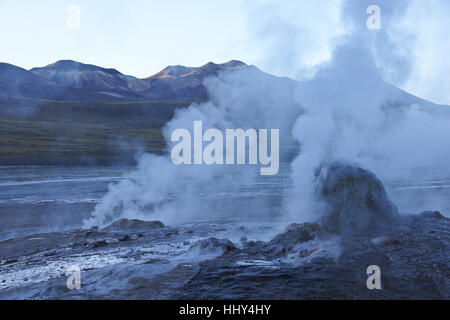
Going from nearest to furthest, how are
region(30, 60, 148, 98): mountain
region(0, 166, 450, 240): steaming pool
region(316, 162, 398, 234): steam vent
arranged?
region(316, 162, 398, 234): steam vent < region(0, 166, 450, 240): steaming pool < region(30, 60, 148, 98): mountain

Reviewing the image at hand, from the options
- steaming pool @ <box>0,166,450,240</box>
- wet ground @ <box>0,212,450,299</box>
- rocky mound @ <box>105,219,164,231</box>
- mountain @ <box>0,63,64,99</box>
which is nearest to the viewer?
wet ground @ <box>0,212,450,299</box>

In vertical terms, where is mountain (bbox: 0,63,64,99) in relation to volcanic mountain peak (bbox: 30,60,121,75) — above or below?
below

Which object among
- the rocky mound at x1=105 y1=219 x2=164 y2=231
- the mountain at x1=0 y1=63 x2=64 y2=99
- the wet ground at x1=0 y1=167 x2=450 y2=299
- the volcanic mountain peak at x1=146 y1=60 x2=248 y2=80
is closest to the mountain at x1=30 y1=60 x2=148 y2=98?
the mountain at x1=0 y1=63 x2=64 y2=99

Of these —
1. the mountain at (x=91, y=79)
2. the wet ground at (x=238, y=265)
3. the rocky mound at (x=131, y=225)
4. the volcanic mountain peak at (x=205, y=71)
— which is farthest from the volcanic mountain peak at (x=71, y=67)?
the wet ground at (x=238, y=265)

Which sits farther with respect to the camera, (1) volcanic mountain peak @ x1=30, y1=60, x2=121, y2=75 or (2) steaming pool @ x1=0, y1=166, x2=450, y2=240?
(1) volcanic mountain peak @ x1=30, y1=60, x2=121, y2=75

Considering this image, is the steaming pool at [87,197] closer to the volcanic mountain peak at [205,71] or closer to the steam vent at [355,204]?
the steam vent at [355,204]

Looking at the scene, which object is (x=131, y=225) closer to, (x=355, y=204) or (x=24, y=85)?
(x=355, y=204)

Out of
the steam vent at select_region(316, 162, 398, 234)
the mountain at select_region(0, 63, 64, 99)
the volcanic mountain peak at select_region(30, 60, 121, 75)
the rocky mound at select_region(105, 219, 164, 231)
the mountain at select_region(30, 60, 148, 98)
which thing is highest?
the volcanic mountain peak at select_region(30, 60, 121, 75)

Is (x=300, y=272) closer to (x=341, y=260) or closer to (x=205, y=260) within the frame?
(x=341, y=260)

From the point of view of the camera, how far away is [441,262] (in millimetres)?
7734

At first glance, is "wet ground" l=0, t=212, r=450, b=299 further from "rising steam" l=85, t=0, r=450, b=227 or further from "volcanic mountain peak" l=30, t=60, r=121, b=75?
"volcanic mountain peak" l=30, t=60, r=121, b=75

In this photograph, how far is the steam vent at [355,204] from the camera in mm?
9922

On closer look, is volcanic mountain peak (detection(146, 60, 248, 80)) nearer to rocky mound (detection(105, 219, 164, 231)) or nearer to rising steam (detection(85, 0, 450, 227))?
rising steam (detection(85, 0, 450, 227))

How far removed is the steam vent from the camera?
9922 millimetres
